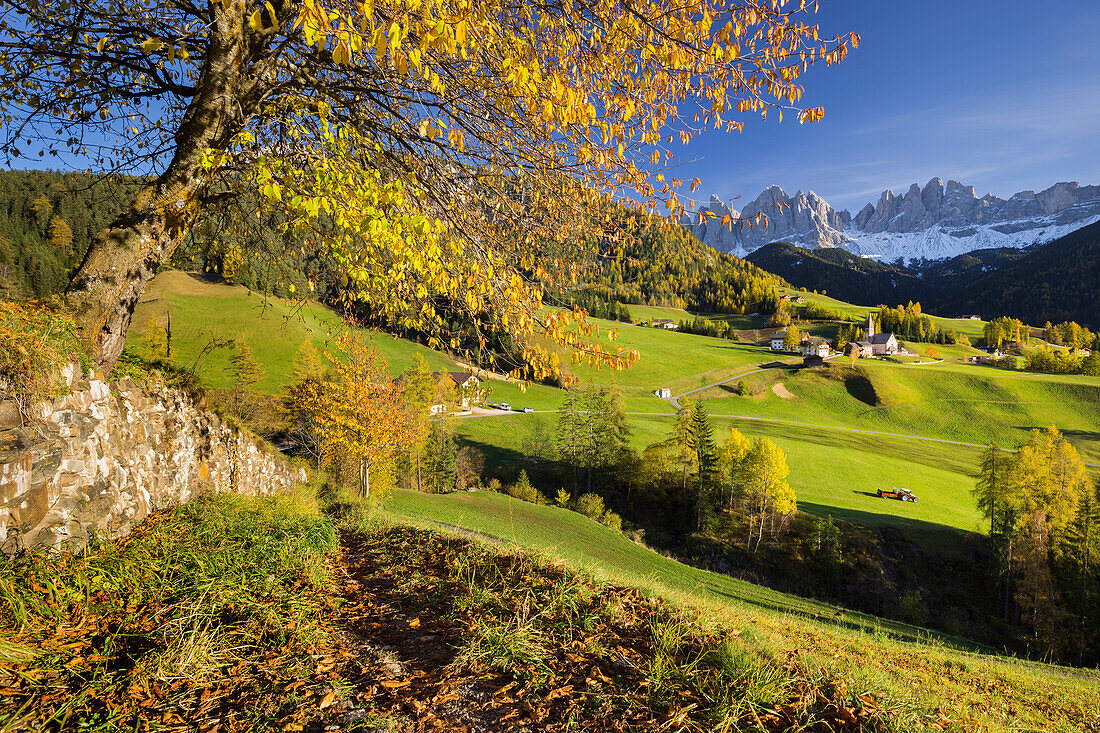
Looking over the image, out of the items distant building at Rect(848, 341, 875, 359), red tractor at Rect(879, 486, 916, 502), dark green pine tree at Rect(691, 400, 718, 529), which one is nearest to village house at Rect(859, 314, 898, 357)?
distant building at Rect(848, 341, 875, 359)

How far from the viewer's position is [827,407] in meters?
67.1

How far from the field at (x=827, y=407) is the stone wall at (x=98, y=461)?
3016 centimetres

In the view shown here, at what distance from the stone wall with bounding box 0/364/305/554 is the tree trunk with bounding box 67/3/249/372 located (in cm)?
66

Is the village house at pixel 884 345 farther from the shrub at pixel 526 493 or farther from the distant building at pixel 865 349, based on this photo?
the shrub at pixel 526 493

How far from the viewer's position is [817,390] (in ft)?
233

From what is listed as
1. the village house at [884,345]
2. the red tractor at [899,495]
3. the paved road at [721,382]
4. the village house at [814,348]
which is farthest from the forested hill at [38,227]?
the village house at [884,345]

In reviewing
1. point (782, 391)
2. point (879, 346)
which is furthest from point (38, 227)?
point (879, 346)

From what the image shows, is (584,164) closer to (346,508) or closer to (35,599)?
(35,599)

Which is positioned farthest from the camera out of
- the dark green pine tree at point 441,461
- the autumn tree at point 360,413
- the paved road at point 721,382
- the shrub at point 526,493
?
the paved road at point 721,382

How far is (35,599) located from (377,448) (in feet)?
65.1

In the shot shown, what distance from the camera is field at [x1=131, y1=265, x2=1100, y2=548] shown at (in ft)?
130

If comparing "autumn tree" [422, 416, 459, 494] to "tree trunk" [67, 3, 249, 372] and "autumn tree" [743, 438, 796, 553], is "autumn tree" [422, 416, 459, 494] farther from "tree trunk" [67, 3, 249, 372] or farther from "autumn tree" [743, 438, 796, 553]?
"tree trunk" [67, 3, 249, 372]

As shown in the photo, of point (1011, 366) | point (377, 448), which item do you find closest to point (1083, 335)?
point (1011, 366)

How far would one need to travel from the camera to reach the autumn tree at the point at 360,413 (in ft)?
70.6
